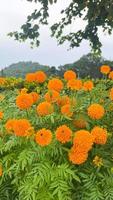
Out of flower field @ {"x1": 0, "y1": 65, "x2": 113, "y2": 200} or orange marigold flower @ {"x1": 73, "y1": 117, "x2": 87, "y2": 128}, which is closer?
flower field @ {"x1": 0, "y1": 65, "x2": 113, "y2": 200}

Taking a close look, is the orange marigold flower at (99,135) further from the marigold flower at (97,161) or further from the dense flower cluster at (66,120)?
the marigold flower at (97,161)

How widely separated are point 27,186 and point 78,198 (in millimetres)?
498

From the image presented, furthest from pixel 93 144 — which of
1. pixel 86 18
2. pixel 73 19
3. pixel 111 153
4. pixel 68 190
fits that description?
pixel 73 19

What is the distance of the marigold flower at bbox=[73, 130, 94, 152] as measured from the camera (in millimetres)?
5125

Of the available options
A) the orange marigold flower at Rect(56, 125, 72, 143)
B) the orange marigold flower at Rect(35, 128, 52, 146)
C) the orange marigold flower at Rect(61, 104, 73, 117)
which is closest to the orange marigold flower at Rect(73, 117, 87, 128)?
the orange marigold flower at Rect(61, 104, 73, 117)

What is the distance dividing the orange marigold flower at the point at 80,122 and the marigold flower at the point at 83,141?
0.40 metres

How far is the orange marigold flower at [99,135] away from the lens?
17.3 feet

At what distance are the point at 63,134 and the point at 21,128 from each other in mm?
423

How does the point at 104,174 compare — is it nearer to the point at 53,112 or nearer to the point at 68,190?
the point at 68,190

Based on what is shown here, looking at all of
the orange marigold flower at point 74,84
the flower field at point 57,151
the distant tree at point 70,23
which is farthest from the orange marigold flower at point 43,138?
the distant tree at point 70,23

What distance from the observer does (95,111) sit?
552 centimetres

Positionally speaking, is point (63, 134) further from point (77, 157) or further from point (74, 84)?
point (74, 84)

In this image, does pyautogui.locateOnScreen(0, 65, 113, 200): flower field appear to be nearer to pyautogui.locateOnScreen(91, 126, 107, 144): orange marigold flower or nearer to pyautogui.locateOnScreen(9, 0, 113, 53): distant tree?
pyautogui.locateOnScreen(91, 126, 107, 144): orange marigold flower

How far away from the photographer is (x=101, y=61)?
26.8m
